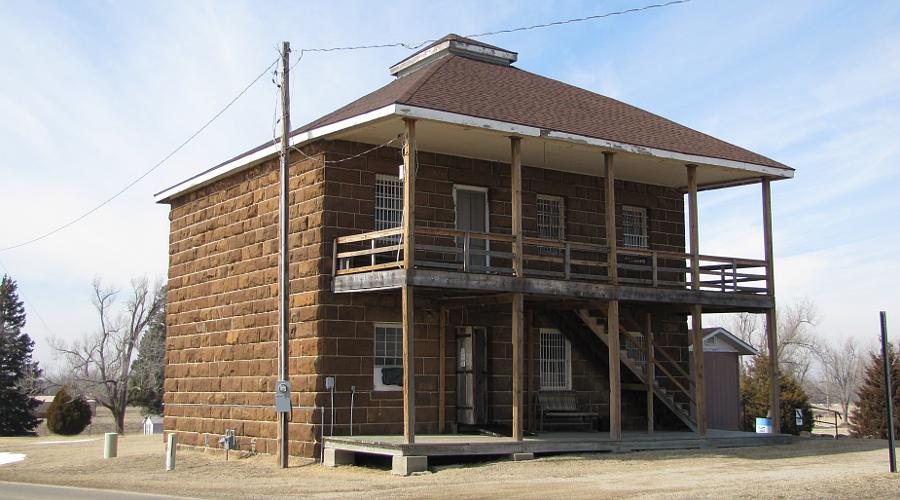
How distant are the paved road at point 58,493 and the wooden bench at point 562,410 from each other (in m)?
10.5

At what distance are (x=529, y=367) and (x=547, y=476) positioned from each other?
20.8 ft

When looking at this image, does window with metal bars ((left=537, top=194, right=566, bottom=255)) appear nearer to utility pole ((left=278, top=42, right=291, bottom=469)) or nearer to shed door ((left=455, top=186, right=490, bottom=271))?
shed door ((left=455, top=186, right=490, bottom=271))

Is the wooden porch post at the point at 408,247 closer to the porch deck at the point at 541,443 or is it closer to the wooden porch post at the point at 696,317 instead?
the porch deck at the point at 541,443

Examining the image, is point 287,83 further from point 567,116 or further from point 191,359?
point 191,359

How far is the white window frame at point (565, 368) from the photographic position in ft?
81.6

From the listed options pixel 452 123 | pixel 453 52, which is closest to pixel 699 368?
pixel 452 123

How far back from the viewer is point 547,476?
17766mm

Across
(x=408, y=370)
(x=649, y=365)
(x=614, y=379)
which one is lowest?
(x=614, y=379)

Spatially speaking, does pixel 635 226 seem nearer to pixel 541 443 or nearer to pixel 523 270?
pixel 523 270

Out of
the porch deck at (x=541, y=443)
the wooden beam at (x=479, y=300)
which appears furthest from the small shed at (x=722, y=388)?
the wooden beam at (x=479, y=300)

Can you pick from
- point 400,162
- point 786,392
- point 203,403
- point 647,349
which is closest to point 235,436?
point 203,403

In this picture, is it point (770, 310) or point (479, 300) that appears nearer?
point (479, 300)

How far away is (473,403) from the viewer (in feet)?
74.9

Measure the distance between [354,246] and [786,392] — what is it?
22.9 meters
